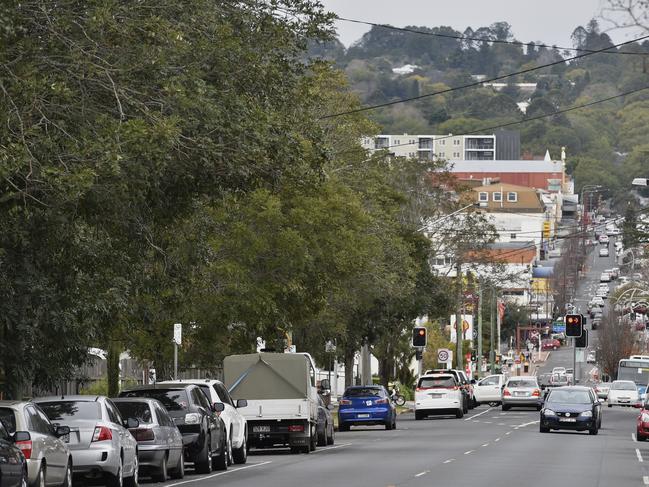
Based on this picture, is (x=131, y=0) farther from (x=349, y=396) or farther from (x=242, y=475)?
(x=349, y=396)

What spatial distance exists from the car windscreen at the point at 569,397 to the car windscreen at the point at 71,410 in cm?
2647

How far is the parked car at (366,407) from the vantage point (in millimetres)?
51938

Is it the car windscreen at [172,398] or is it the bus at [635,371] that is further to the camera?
the bus at [635,371]

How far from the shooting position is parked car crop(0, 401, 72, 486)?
19531mm

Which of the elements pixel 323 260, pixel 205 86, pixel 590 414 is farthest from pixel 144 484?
pixel 590 414

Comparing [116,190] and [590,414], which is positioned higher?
[116,190]

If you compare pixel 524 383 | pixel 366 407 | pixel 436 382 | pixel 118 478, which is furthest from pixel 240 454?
pixel 524 383

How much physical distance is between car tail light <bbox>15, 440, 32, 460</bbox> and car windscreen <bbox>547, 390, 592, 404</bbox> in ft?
99.0

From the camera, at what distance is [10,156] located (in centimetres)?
1939

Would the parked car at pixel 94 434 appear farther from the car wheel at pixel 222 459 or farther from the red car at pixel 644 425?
the red car at pixel 644 425

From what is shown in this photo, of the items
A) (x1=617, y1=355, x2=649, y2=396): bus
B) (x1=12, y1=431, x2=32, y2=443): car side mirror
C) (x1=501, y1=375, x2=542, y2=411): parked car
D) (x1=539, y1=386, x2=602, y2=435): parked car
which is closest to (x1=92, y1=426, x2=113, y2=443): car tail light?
(x1=12, y1=431, x2=32, y2=443): car side mirror

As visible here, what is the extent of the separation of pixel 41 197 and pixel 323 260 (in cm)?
2429

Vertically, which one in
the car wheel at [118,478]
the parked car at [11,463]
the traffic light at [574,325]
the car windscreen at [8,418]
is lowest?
the car wheel at [118,478]

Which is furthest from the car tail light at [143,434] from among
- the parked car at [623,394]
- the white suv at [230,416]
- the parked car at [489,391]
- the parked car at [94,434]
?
the parked car at [623,394]
